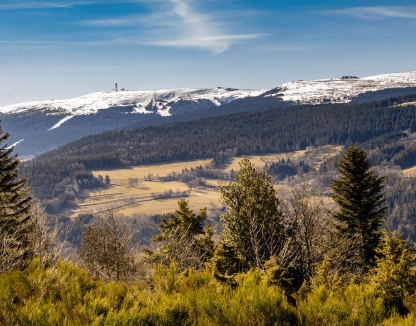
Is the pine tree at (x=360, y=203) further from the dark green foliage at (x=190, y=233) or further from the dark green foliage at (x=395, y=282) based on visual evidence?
the dark green foliage at (x=190, y=233)

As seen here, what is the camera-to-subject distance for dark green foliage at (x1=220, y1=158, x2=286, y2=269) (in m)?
21.2

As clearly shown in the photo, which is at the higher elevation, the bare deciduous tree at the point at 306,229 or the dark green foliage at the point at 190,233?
the bare deciduous tree at the point at 306,229

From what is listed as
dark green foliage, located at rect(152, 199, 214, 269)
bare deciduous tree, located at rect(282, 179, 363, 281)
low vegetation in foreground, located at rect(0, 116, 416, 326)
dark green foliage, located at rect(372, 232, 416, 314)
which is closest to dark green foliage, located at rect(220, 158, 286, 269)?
low vegetation in foreground, located at rect(0, 116, 416, 326)

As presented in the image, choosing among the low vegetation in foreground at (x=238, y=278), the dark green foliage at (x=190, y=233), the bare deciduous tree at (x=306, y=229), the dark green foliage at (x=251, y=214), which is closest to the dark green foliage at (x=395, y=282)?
the low vegetation in foreground at (x=238, y=278)

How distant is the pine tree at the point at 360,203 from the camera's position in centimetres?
2862

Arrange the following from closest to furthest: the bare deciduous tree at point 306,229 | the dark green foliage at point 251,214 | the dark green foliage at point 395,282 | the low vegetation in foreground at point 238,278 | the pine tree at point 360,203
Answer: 1. the low vegetation in foreground at point 238,278
2. the dark green foliage at point 395,282
3. the bare deciduous tree at point 306,229
4. the dark green foliage at point 251,214
5. the pine tree at point 360,203

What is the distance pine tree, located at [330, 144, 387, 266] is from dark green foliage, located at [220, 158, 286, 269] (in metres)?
10.3

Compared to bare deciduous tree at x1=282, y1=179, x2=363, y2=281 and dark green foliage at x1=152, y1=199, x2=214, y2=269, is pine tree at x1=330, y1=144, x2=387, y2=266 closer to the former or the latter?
bare deciduous tree at x1=282, y1=179, x2=363, y2=281

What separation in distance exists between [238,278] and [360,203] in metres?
25.5

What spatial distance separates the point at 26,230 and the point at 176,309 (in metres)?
20.2

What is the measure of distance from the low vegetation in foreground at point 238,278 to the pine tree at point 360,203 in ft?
0.29

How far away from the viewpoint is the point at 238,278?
742 centimetres

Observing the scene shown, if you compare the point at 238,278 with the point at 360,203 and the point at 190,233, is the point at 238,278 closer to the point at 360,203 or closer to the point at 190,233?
the point at 360,203

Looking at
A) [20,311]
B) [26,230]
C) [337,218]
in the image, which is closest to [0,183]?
[26,230]
